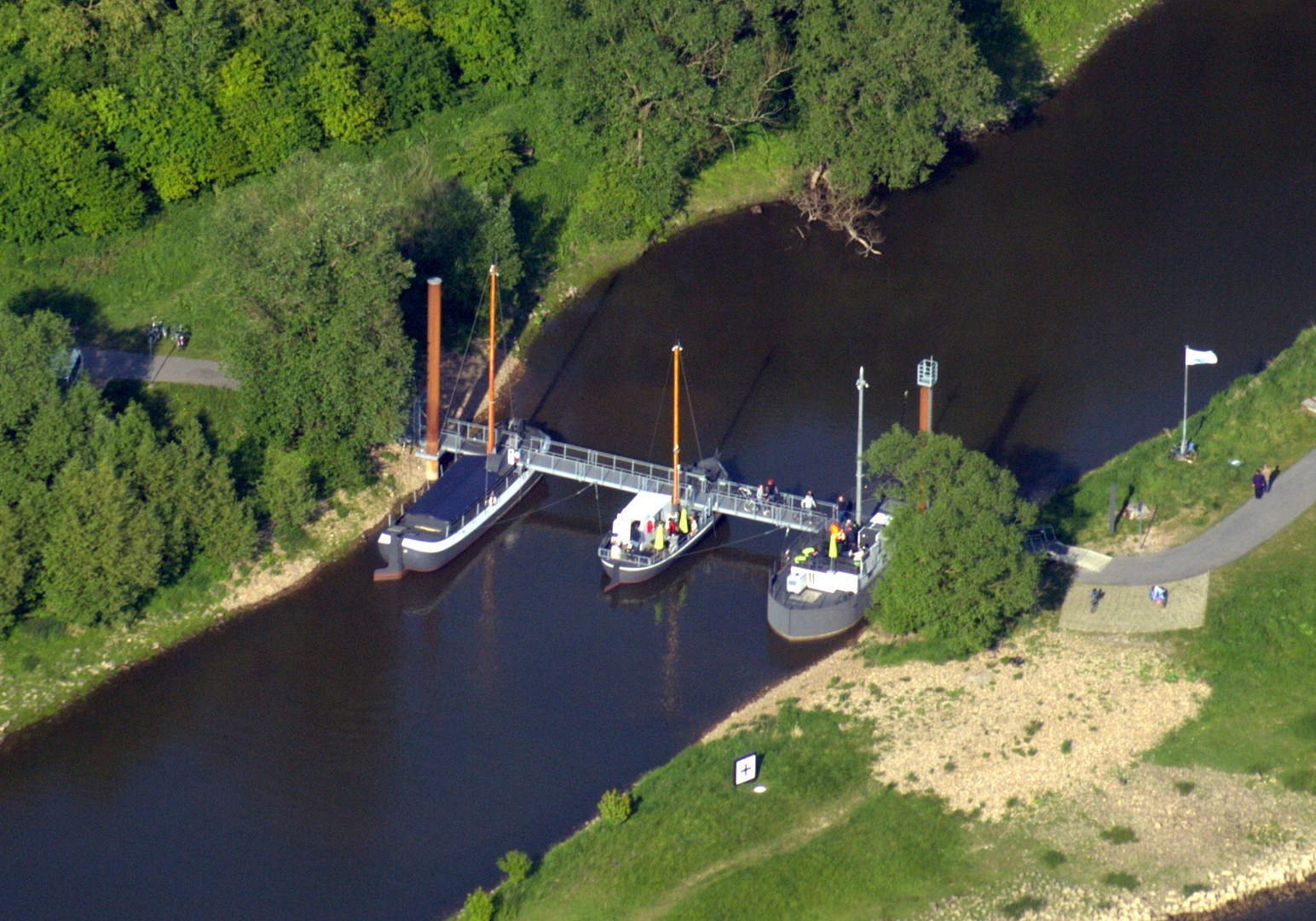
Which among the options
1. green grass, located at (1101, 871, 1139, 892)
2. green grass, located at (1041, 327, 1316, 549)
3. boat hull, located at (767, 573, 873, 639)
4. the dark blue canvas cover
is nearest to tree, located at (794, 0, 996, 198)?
green grass, located at (1041, 327, 1316, 549)

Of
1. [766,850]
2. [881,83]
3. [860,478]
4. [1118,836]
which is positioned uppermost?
[881,83]

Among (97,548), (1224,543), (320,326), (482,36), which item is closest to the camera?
(97,548)

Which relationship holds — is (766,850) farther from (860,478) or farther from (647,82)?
(647,82)

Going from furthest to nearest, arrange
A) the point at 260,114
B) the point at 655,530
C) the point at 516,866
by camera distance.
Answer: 1. the point at 260,114
2. the point at 655,530
3. the point at 516,866

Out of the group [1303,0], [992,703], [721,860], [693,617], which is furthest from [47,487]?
[1303,0]

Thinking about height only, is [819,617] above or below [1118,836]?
above

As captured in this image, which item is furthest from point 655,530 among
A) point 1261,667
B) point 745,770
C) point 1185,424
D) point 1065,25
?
point 1065,25
